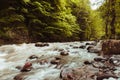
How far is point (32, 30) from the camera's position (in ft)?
51.6

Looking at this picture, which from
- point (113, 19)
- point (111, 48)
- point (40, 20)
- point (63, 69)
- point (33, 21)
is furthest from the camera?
point (40, 20)

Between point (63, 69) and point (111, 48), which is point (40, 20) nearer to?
point (111, 48)

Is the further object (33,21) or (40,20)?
(40,20)

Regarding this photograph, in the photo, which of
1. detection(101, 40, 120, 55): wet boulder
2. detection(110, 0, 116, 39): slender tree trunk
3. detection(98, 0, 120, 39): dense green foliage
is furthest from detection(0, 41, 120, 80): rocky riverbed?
detection(98, 0, 120, 39): dense green foliage

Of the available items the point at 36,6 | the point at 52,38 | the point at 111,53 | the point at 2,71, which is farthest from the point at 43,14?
the point at 2,71

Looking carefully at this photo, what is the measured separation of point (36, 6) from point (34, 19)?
1170mm

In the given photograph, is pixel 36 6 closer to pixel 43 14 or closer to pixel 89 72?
pixel 43 14

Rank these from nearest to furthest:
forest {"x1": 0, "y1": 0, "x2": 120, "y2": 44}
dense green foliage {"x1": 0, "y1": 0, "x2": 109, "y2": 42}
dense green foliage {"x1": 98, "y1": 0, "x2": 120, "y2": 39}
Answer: dense green foliage {"x1": 98, "y1": 0, "x2": 120, "y2": 39} < forest {"x1": 0, "y1": 0, "x2": 120, "y2": 44} < dense green foliage {"x1": 0, "y1": 0, "x2": 109, "y2": 42}

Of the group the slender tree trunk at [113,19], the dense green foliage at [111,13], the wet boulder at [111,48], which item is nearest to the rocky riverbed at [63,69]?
the wet boulder at [111,48]

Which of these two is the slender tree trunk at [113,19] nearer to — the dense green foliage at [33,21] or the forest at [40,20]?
the forest at [40,20]

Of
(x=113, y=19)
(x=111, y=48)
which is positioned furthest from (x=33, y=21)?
(x=111, y=48)

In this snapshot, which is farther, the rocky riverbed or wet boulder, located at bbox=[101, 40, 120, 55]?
wet boulder, located at bbox=[101, 40, 120, 55]

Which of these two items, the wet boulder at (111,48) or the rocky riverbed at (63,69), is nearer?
the rocky riverbed at (63,69)

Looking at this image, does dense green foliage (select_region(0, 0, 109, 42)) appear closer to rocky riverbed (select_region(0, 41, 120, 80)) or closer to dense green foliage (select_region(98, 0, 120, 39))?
dense green foliage (select_region(98, 0, 120, 39))
